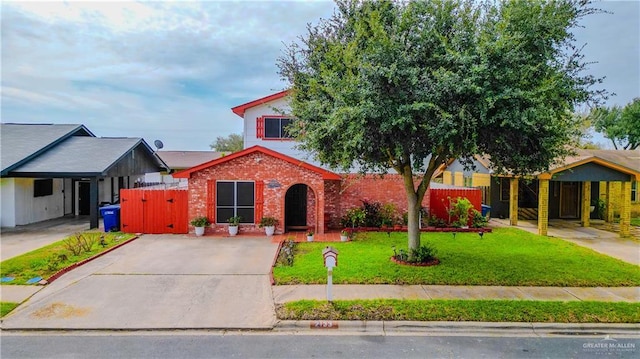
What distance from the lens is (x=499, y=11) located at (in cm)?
875

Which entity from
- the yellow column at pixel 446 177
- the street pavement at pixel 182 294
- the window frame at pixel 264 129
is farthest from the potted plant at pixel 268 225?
the yellow column at pixel 446 177

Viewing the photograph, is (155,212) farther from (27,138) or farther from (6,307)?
(27,138)

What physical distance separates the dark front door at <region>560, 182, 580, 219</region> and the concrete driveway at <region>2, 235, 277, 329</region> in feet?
55.5

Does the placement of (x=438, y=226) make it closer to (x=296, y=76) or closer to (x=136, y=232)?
(x=296, y=76)

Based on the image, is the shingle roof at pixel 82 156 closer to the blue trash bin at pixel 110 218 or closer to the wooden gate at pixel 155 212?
the blue trash bin at pixel 110 218

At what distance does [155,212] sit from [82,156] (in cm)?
550

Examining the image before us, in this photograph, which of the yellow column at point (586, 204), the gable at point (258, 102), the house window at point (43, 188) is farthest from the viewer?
the yellow column at point (586, 204)

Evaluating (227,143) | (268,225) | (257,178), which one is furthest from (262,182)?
(227,143)

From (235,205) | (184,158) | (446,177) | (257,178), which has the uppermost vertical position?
(184,158)

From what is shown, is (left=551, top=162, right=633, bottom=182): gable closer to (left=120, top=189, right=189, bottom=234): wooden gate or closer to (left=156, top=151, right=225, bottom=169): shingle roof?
(left=120, top=189, right=189, bottom=234): wooden gate

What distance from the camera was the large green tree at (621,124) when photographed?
3597cm

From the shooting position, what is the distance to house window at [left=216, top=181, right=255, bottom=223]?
1558cm

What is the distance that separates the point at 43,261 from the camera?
36.4 feet

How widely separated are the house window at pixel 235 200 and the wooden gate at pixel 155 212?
1.47m
